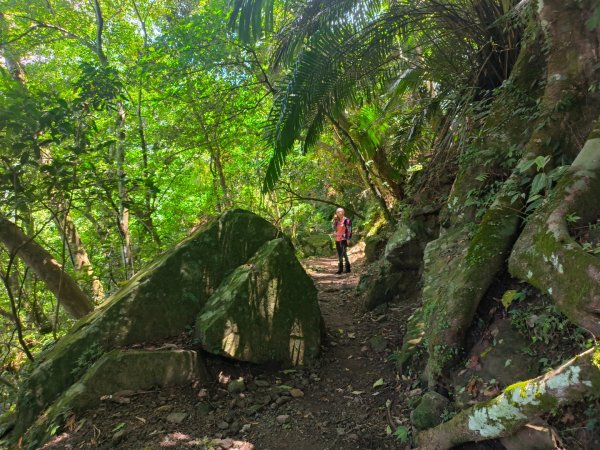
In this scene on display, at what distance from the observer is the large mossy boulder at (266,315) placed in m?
4.32

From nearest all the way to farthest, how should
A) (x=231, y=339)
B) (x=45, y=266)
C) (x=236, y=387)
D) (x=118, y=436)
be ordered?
1. (x=118, y=436)
2. (x=236, y=387)
3. (x=231, y=339)
4. (x=45, y=266)

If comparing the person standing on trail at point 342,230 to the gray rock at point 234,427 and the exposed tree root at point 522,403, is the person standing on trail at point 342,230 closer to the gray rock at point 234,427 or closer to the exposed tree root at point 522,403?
the gray rock at point 234,427

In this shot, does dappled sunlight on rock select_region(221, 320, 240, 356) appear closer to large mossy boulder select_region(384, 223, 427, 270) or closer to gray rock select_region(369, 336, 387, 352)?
gray rock select_region(369, 336, 387, 352)

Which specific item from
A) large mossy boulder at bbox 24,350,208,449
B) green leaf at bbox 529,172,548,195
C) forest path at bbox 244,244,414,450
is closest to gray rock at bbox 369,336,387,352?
forest path at bbox 244,244,414,450

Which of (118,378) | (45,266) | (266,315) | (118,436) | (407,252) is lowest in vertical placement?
(118,436)

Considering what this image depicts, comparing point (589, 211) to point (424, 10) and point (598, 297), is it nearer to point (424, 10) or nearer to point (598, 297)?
point (598, 297)

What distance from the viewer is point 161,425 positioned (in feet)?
11.4

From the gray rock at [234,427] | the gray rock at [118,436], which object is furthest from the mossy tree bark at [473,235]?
the gray rock at [118,436]

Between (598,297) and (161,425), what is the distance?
3.62 metres

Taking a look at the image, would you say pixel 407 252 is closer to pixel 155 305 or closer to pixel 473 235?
pixel 473 235

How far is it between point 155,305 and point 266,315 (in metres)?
1.37

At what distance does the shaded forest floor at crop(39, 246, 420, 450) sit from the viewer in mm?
3322

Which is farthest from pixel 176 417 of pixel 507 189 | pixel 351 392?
pixel 507 189

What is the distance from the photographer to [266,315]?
4605 mm
